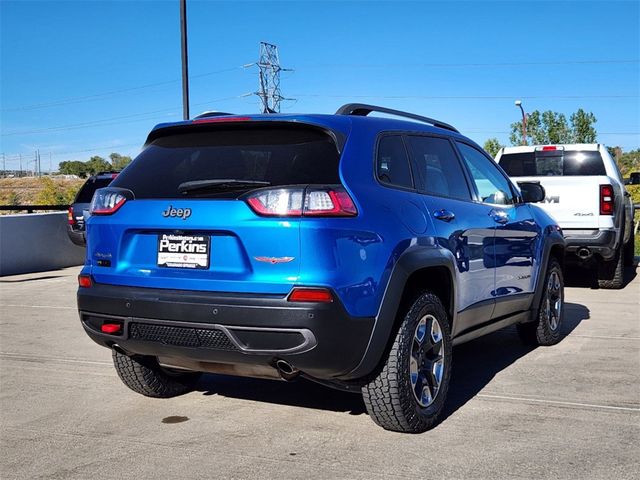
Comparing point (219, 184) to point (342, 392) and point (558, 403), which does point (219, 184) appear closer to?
point (342, 392)

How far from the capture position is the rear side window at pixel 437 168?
4.81m

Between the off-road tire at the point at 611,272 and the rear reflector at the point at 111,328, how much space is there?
8.07 meters

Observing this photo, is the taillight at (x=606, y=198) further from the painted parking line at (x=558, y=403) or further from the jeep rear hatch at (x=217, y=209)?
the jeep rear hatch at (x=217, y=209)

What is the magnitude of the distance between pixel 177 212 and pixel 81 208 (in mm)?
10573

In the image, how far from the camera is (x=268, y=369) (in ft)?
13.1

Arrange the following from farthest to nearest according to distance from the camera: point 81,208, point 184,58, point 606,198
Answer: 1. point 184,58
2. point 81,208
3. point 606,198

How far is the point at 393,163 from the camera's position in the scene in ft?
14.9

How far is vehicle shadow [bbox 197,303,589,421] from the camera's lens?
16.5 ft

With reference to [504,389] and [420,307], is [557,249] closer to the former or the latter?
[504,389]

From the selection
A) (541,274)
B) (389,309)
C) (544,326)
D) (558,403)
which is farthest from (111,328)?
(544,326)

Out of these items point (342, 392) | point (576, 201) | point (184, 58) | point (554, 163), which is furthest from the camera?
point (184, 58)

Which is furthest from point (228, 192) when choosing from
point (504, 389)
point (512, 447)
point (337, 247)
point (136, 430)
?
point (504, 389)

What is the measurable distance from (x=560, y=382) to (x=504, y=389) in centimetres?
48

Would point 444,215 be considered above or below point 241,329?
above
